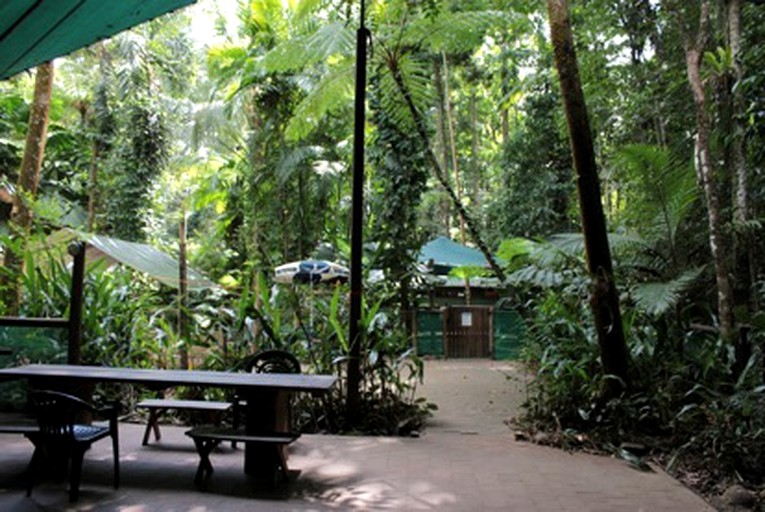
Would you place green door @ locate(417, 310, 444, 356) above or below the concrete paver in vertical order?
above

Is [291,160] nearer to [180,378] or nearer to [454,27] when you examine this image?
[454,27]

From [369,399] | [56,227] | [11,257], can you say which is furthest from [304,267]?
[369,399]

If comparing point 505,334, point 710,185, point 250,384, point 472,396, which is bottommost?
point 472,396

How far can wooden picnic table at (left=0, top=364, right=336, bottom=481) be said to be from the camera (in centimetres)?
430

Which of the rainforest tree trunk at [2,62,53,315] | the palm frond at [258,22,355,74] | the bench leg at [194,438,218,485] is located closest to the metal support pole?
the palm frond at [258,22,355,74]

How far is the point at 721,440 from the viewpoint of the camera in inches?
187

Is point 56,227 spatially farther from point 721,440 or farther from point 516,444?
point 721,440

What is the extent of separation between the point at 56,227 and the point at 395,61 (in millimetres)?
6077

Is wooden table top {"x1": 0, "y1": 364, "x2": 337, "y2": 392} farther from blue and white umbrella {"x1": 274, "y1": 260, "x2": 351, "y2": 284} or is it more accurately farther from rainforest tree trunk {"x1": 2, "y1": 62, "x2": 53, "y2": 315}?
blue and white umbrella {"x1": 274, "y1": 260, "x2": 351, "y2": 284}

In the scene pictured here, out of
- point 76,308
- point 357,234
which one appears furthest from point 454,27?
point 76,308

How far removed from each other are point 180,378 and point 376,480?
63.0 inches

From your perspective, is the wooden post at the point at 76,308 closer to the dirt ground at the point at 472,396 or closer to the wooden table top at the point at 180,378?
the wooden table top at the point at 180,378

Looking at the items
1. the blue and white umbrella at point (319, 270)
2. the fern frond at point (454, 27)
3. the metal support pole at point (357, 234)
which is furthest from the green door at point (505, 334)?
the metal support pole at point (357, 234)

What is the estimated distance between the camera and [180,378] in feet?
14.6
